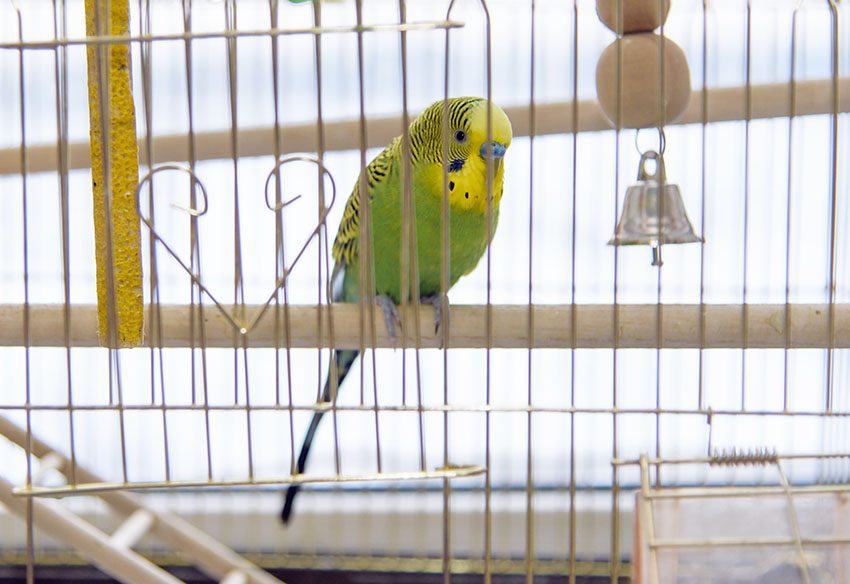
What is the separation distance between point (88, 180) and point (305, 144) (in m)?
0.63

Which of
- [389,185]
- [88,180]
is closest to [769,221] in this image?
[389,185]

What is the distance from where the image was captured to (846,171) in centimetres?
136

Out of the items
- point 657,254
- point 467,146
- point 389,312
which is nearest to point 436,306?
point 389,312

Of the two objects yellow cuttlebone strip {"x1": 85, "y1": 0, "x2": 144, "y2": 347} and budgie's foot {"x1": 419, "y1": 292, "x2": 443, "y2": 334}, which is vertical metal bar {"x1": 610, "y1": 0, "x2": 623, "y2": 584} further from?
yellow cuttlebone strip {"x1": 85, "y1": 0, "x2": 144, "y2": 347}

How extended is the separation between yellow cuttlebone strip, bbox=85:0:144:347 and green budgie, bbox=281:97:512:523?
297 mm

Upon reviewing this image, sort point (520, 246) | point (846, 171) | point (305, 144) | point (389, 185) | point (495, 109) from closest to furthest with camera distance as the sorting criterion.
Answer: point (495, 109), point (389, 185), point (305, 144), point (846, 171), point (520, 246)

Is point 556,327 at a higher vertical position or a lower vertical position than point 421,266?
lower

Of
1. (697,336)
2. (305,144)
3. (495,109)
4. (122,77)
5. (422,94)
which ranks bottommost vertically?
(697,336)

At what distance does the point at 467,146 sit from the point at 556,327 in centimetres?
26

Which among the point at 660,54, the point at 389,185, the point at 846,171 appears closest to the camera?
the point at 660,54

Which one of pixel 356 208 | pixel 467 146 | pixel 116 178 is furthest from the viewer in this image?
pixel 356 208

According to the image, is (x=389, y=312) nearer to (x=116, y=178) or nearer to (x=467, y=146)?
(x=467, y=146)

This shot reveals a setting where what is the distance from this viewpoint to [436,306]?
3.00ft

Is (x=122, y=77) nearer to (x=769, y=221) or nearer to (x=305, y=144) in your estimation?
(x=305, y=144)
